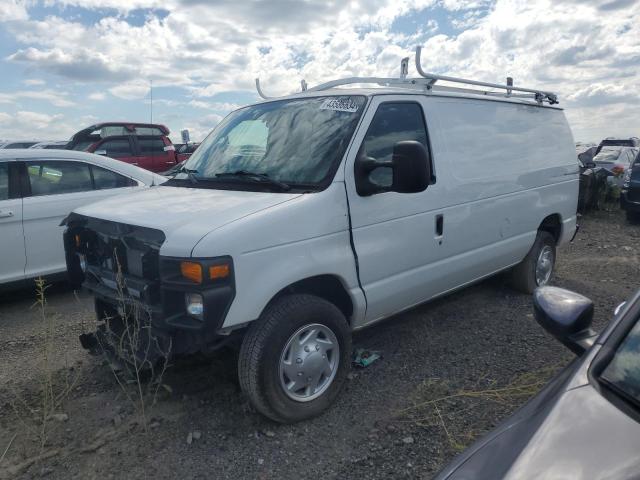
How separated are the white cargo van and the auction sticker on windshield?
12 mm

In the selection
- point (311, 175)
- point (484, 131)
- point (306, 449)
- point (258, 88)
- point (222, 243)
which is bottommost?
point (306, 449)

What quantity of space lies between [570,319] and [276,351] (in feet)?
5.31

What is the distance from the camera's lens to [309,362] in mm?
3279

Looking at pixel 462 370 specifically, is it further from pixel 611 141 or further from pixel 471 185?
pixel 611 141

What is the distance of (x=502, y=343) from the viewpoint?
454cm

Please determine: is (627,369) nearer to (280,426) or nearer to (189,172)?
(280,426)

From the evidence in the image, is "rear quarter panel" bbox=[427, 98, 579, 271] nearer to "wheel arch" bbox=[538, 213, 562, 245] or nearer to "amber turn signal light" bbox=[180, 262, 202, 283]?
"wheel arch" bbox=[538, 213, 562, 245]

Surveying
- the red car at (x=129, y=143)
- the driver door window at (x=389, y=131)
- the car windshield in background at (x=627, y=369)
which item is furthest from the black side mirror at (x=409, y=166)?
the red car at (x=129, y=143)

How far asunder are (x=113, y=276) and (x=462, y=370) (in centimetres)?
260

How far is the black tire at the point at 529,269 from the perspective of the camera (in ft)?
18.4

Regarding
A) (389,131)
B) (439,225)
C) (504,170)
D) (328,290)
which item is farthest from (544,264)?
(328,290)

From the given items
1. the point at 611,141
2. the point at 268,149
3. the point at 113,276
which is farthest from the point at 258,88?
the point at 611,141

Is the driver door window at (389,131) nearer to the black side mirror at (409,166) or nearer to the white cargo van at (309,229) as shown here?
the white cargo van at (309,229)

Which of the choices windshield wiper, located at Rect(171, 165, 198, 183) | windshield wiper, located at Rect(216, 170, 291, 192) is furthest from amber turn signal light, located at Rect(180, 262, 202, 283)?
windshield wiper, located at Rect(171, 165, 198, 183)
